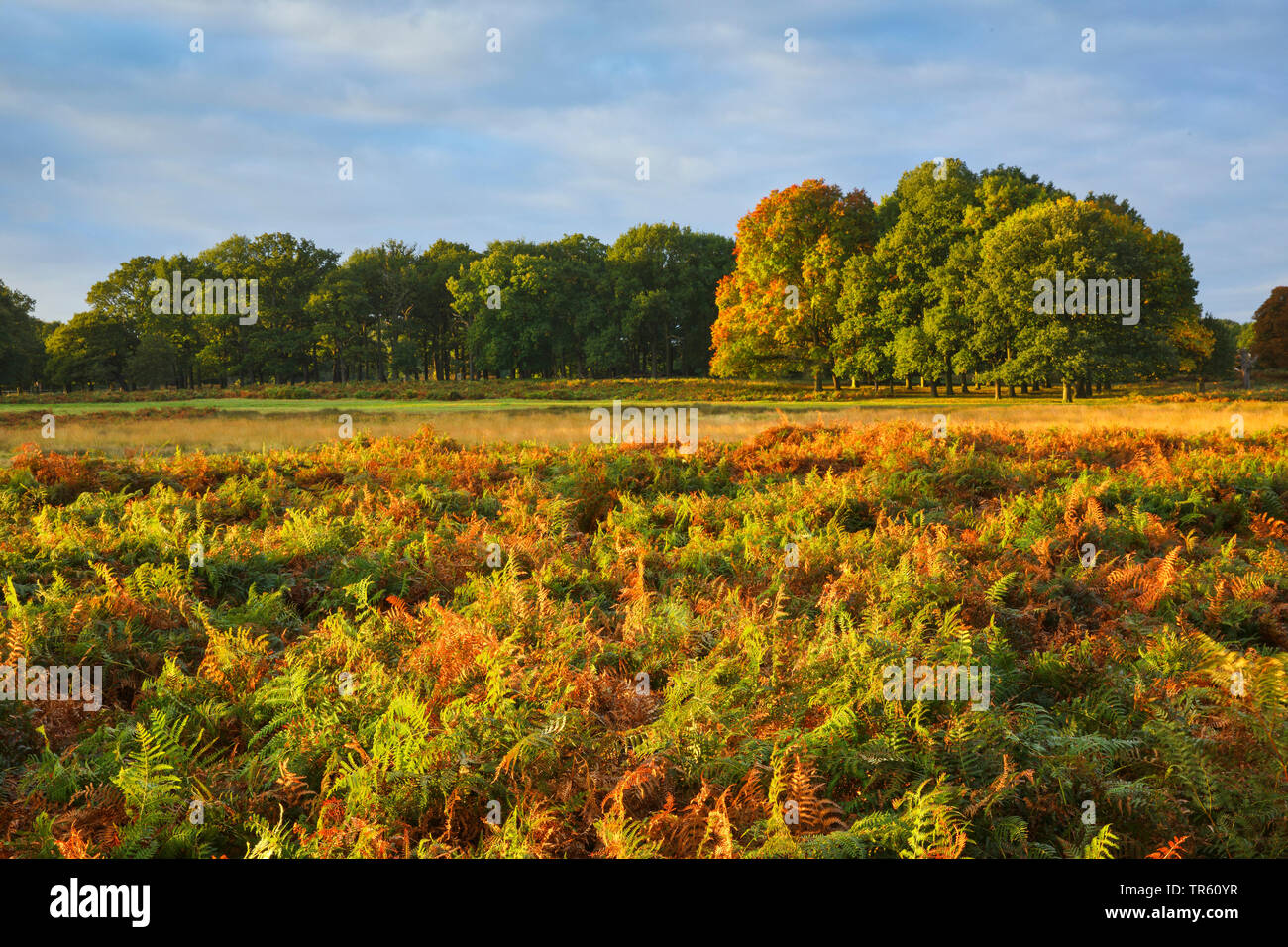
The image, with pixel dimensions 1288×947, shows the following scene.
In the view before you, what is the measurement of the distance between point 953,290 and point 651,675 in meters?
48.5

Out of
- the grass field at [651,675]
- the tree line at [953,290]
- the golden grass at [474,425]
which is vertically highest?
the tree line at [953,290]

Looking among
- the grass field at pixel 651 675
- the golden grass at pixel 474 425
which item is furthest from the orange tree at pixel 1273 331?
the grass field at pixel 651 675

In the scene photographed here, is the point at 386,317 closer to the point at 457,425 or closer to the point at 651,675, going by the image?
the point at 457,425

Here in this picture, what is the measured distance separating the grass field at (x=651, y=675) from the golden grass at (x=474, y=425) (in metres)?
7.59

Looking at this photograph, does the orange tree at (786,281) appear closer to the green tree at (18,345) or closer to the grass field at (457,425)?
the grass field at (457,425)

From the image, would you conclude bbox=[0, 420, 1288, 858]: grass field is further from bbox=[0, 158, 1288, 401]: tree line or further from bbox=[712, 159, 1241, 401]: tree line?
bbox=[712, 159, 1241, 401]: tree line

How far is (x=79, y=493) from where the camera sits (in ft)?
37.7

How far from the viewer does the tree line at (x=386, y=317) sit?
249ft

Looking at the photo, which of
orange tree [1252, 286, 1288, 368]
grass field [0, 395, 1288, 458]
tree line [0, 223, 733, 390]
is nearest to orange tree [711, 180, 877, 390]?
grass field [0, 395, 1288, 458]

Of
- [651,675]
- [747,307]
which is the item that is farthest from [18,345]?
A: [651,675]

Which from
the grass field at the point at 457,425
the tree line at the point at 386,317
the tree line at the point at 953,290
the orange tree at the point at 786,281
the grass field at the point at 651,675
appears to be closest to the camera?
the grass field at the point at 651,675

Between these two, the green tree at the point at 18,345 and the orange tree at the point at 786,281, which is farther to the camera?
the green tree at the point at 18,345
